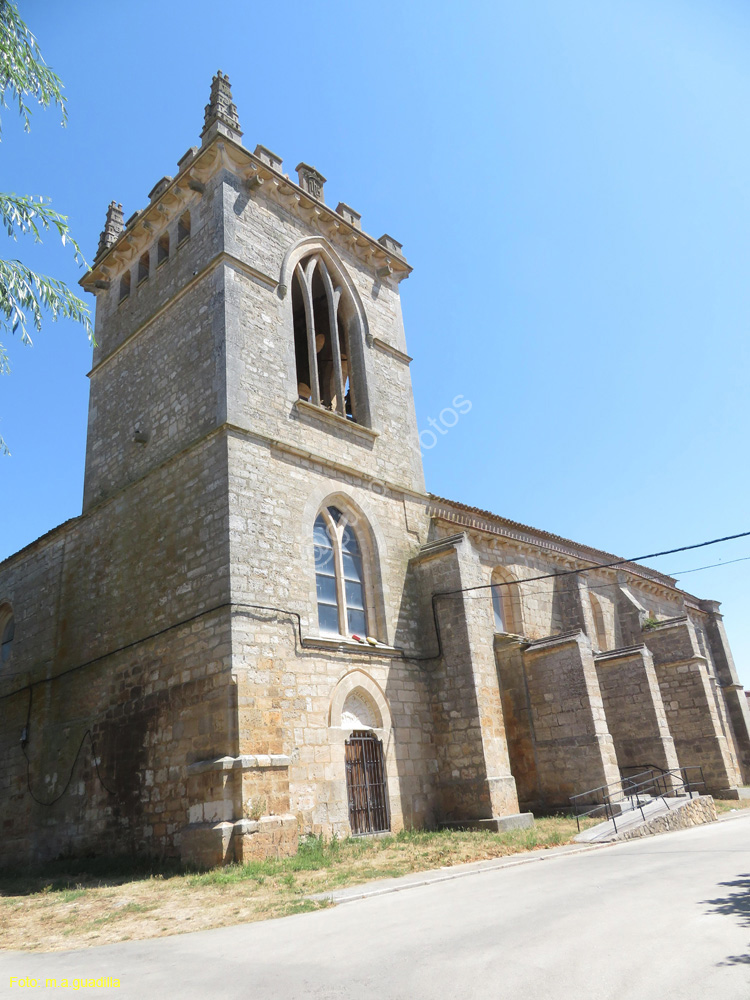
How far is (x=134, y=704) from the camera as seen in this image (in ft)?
42.7

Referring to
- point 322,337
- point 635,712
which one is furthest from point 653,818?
point 322,337

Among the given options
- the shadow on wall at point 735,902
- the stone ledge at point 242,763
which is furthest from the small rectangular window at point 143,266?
the shadow on wall at point 735,902

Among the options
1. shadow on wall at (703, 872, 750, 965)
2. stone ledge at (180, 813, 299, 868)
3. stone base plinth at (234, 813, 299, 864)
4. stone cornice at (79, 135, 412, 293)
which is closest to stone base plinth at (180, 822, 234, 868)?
stone ledge at (180, 813, 299, 868)

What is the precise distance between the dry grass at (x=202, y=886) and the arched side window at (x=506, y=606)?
606 centimetres

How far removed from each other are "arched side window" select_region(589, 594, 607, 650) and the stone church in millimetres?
3381

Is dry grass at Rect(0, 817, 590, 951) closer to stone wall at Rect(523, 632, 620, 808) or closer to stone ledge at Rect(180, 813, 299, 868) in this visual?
stone ledge at Rect(180, 813, 299, 868)

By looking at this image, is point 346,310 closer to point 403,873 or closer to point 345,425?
point 345,425

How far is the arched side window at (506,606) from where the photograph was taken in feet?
61.5

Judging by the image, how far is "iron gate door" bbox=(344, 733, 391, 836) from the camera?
12434mm

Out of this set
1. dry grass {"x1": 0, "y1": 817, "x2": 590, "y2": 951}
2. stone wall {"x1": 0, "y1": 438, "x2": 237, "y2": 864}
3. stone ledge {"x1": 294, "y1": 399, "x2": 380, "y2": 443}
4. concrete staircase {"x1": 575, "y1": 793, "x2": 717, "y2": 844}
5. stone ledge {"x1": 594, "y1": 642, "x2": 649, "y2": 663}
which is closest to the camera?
dry grass {"x1": 0, "y1": 817, "x2": 590, "y2": 951}

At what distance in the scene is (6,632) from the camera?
60.1ft

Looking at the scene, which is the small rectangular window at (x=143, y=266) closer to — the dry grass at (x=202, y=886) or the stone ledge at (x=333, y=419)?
the stone ledge at (x=333, y=419)

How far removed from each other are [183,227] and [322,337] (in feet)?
14.3

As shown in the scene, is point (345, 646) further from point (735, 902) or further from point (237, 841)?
point (735, 902)
